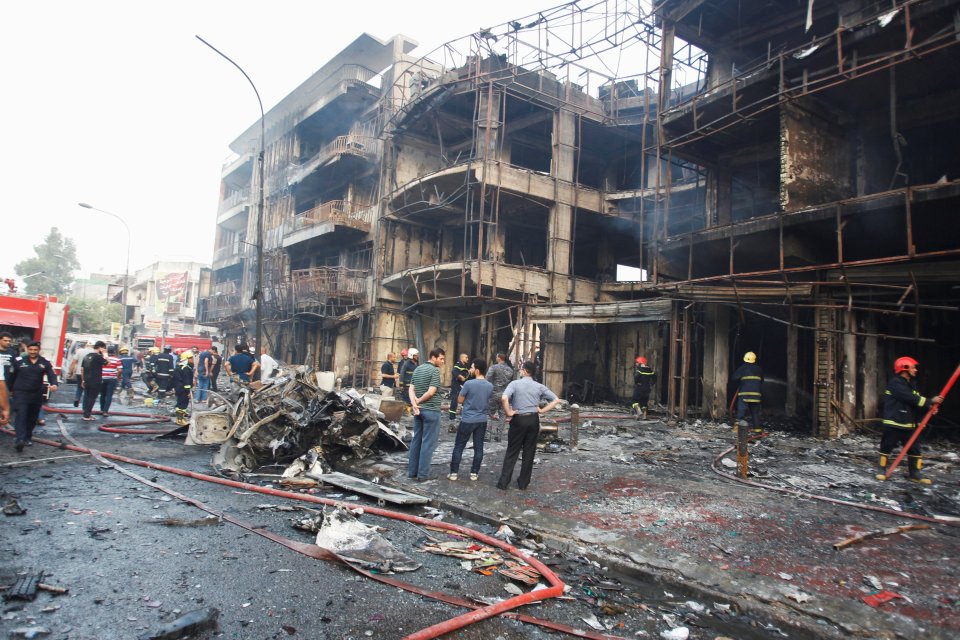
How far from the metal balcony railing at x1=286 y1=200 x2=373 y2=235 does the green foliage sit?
110 feet

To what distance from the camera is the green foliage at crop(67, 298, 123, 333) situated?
5141cm

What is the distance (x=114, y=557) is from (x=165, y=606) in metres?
1.12

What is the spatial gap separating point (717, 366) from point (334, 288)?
16.7 meters

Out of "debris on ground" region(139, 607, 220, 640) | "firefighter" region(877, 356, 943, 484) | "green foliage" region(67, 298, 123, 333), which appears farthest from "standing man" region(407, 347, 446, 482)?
"green foliage" region(67, 298, 123, 333)

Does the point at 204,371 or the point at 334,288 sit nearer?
the point at 204,371

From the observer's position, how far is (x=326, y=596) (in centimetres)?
367

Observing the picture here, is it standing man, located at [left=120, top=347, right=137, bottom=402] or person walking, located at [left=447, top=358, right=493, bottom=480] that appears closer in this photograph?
person walking, located at [left=447, top=358, right=493, bottom=480]

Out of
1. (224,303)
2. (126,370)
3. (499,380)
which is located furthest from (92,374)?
(224,303)

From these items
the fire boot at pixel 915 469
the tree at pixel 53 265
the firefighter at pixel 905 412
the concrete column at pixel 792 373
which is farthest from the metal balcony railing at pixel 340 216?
the tree at pixel 53 265

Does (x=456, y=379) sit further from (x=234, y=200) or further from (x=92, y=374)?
(x=234, y=200)

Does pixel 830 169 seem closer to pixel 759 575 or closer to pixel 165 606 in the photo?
pixel 759 575

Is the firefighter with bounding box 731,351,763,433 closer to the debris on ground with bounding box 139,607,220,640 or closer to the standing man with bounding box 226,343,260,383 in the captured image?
the standing man with bounding box 226,343,260,383

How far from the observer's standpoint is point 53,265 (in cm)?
6431

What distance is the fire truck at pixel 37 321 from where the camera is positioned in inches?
540
